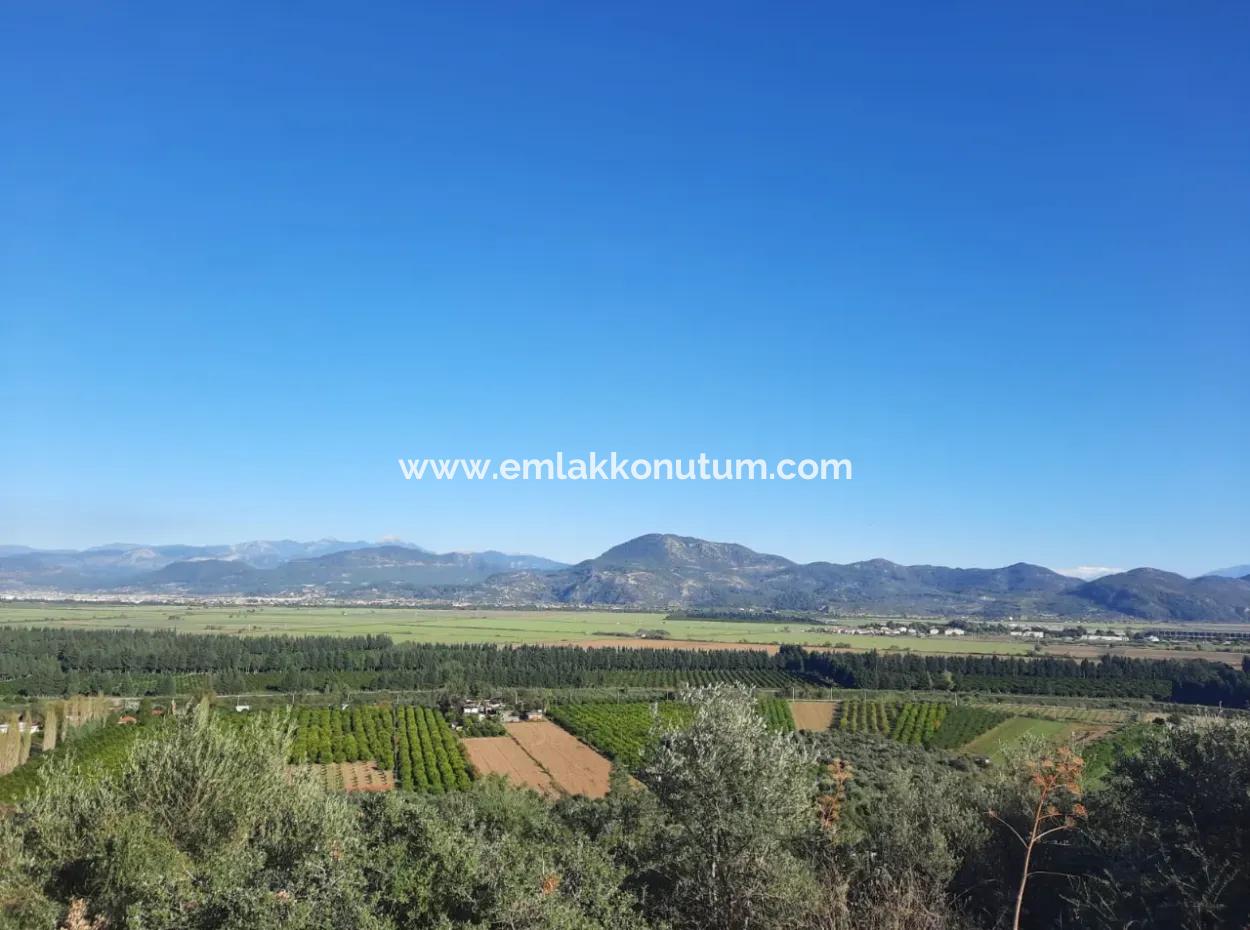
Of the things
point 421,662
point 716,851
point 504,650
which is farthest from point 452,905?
→ point 504,650

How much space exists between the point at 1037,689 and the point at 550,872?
3696 inches

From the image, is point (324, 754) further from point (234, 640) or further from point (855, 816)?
point (234, 640)

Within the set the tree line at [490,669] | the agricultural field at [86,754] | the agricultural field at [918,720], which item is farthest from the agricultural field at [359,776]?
the agricultural field at [918,720]

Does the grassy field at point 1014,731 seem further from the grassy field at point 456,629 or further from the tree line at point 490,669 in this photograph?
the grassy field at point 456,629

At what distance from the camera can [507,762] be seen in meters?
52.5

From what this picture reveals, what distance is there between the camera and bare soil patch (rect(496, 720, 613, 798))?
153ft

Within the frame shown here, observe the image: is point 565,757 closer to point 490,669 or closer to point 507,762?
point 507,762

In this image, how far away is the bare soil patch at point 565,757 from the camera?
46750mm

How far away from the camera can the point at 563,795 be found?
4166 centimetres

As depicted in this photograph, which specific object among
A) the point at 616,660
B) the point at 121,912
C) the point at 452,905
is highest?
the point at 452,905

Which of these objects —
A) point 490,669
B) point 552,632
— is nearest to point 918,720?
→ point 490,669

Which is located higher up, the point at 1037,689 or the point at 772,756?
the point at 772,756

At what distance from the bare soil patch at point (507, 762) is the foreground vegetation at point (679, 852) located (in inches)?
950

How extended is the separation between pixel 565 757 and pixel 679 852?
39816 mm
